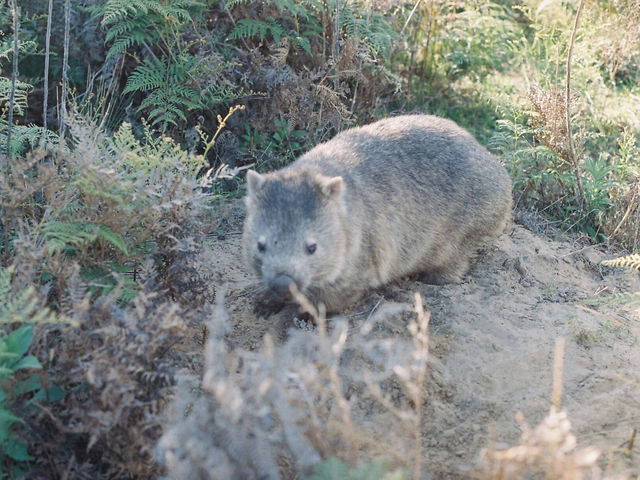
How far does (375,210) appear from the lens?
4852mm

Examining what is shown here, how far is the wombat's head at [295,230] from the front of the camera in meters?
4.23

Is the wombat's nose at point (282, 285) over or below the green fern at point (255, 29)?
below

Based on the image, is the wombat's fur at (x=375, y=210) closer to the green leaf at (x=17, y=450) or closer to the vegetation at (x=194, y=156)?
the vegetation at (x=194, y=156)

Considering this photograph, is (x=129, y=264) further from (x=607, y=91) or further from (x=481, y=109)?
(x=607, y=91)

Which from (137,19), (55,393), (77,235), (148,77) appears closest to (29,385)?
(55,393)

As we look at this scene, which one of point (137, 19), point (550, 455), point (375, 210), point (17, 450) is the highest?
point (137, 19)

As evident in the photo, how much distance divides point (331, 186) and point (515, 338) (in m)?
1.61

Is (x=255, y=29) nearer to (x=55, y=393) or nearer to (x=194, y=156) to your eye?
(x=194, y=156)

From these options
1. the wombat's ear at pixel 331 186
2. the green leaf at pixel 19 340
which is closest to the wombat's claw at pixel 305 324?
the wombat's ear at pixel 331 186

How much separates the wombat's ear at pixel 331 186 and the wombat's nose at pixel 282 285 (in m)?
0.63

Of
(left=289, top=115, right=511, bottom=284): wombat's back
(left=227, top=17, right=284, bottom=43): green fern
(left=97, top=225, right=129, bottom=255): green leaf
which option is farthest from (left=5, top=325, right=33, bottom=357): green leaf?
(left=227, top=17, right=284, bottom=43): green fern

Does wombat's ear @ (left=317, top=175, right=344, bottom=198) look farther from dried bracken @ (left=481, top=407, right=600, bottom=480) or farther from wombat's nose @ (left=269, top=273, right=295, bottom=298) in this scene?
dried bracken @ (left=481, top=407, right=600, bottom=480)

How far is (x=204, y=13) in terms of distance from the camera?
21.3ft

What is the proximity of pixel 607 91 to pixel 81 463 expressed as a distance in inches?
276
